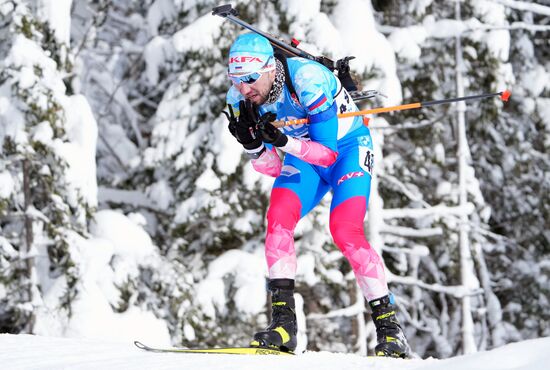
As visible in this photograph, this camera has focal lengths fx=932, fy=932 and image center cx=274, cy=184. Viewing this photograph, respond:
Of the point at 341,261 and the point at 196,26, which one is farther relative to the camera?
the point at 341,261

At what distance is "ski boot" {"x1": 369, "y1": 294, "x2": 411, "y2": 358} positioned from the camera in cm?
572

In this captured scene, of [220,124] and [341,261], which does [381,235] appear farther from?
[220,124]

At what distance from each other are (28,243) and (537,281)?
39.4 feet

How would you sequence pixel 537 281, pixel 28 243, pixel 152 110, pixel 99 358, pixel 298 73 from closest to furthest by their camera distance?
pixel 99 358
pixel 298 73
pixel 28 243
pixel 152 110
pixel 537 281

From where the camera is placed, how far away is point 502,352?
3.77m

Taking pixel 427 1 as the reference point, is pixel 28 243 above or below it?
below

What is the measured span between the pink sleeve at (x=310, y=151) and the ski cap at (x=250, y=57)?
477mm

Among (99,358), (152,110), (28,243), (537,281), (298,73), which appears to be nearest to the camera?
(99,358)

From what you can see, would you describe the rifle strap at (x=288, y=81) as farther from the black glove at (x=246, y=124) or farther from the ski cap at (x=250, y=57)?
the black glove at (x=246, y=124)

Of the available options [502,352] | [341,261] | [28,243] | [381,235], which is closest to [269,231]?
[502,352]

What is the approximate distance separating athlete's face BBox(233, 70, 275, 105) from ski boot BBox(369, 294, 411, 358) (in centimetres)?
148

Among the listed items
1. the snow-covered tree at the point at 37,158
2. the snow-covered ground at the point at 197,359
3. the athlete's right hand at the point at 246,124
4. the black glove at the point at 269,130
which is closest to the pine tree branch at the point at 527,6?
the snow-covered tree at the point at 37,158

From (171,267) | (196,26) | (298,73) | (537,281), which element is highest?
(196,26)

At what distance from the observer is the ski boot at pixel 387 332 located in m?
5.72
